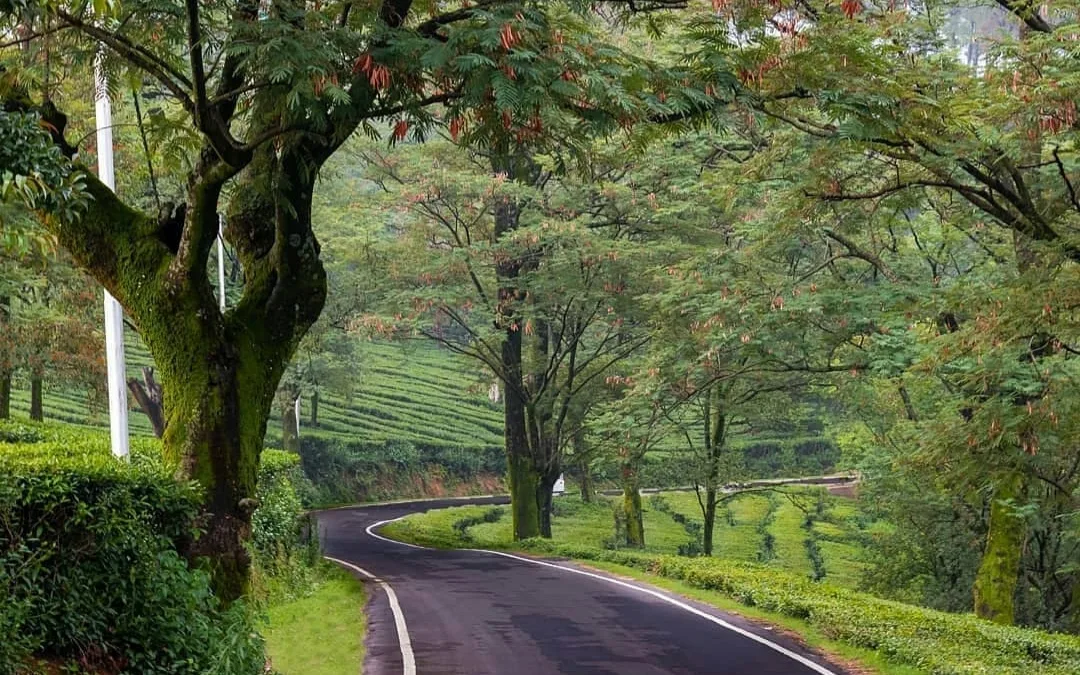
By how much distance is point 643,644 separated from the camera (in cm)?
1247

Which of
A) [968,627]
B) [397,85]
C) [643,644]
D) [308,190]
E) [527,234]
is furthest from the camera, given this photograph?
[527,234]

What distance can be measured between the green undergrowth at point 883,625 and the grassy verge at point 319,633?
564 cm

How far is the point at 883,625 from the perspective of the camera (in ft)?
42.8

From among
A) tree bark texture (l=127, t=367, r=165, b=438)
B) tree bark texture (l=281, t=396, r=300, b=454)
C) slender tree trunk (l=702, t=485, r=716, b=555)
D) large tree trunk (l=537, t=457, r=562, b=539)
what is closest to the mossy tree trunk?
slender tree trunk (l=702, t=485, r=716, b=555)

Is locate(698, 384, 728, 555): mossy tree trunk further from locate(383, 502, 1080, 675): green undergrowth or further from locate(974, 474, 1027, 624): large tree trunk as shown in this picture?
locate(974, 474, 1027, 624): large tree trunk

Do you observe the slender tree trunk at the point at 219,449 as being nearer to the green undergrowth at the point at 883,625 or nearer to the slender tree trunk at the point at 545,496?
the green undergrowth at the point at 883,625

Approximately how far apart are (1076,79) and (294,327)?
7096 millimetres

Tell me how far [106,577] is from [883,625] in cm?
936

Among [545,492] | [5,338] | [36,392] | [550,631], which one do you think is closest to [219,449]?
[550,631]

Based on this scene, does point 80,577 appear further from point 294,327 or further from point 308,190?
point 308,190

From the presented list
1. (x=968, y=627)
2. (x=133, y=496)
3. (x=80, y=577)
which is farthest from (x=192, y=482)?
(x=968, y=627)

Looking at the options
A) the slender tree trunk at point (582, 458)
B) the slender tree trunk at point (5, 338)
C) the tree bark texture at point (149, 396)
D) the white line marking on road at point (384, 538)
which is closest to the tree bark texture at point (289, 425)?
the white line marking on road at point (384, 538)

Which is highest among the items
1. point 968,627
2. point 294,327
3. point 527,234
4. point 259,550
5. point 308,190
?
point 527,234

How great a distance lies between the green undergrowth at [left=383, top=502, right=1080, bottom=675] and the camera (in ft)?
37.1
